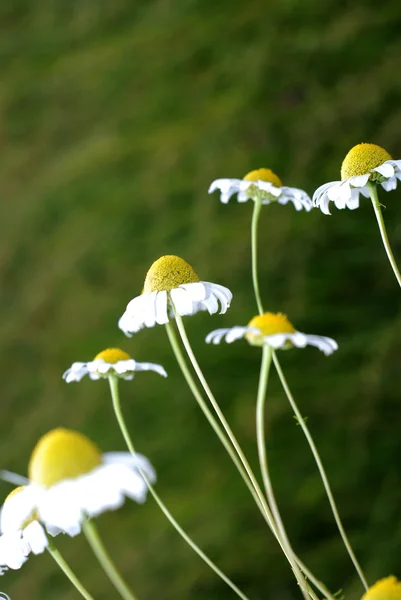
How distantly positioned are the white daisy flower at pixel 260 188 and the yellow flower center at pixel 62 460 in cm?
24

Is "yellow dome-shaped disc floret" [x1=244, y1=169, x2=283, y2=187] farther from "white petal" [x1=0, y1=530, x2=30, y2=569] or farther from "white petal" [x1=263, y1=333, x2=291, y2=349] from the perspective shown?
"white petal" [x1=0, y1=530, x2=30, y2=569]

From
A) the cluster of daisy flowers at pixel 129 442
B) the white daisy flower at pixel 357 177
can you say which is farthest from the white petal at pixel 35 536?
the white daisy flower at pixel 357 177

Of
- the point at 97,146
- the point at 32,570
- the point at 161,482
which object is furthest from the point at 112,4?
the point at 32,570

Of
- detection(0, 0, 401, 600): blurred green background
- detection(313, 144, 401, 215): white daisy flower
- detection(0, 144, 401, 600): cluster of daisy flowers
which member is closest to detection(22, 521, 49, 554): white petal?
detection(0, 144, 401, 600): cluster of daisy flowers

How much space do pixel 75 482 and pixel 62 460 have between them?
1 centimetres

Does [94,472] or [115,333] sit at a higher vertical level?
[115,333]

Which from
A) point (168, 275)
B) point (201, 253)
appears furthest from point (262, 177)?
point (201, 253)

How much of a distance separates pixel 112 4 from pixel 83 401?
2.30 feet

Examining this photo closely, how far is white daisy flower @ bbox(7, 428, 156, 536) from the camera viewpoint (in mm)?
184

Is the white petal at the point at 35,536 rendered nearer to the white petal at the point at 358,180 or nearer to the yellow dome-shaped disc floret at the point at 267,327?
the yellow dome-shaped disc floret at the point at 267,327

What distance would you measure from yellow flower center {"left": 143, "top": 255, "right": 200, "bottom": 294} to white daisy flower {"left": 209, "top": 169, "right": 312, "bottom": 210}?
0.27 feet

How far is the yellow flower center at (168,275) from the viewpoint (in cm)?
35

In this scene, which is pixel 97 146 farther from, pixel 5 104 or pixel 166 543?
pixel 166 543

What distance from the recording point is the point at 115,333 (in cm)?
98
